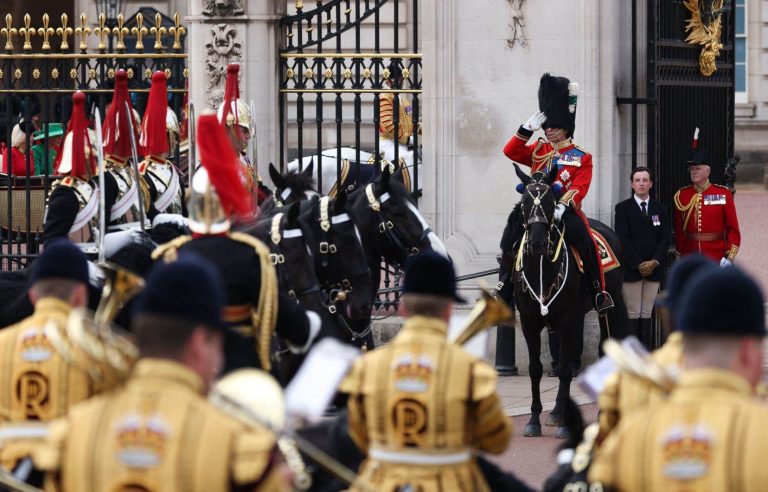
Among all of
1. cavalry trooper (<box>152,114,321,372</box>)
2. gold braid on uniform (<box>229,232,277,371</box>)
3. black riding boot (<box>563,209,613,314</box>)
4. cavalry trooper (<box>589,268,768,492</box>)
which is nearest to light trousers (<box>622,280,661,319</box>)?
black riding boot (<box>563,209,613,314</box>)

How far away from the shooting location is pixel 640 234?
1270 cm

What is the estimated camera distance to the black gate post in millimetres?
12867

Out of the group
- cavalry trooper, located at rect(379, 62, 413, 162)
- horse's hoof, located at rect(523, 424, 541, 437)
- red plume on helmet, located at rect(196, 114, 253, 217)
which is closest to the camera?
red plume on helmet, located at rect(196, 114, 253, 217)

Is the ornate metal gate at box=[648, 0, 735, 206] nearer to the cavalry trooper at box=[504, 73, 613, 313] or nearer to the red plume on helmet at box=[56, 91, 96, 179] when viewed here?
the cavalry trooper at box=[504, 73, 613, 313]

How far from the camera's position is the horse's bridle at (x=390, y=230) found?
10.8 m

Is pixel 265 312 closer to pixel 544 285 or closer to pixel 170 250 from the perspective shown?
pixel 170 250

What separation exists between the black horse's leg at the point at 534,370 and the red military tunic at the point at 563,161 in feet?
1.93

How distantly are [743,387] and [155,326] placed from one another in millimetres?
1428

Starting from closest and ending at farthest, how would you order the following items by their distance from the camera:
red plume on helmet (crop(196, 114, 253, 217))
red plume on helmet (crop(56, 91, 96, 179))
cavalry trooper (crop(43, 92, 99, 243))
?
red plume on helmet (crop(196, 114, 253, 217)) < cavalry trooper (crop(43, 92, 99, 243)) < red plume on helmet (crop(56, 91, 96, 179))

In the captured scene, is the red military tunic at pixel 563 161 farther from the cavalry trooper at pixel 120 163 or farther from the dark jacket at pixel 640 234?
the cavalry trooper at pixel 120 163

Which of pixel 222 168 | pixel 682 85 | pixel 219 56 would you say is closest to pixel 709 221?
pixel 682 85

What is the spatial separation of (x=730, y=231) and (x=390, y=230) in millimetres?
3370

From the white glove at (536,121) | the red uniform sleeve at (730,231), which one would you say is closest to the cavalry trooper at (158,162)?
the white glove at (536,121)

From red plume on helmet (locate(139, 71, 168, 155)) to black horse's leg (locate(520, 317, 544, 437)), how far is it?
2644 millimetres
